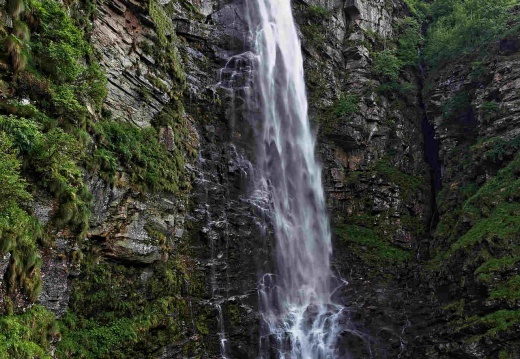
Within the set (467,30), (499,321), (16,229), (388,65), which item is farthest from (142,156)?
(467,30)

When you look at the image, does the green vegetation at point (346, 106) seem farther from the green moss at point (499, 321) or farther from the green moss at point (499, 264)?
the green moss at point (499, 321)

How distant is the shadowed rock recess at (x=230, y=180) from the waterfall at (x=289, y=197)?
0.27 meters

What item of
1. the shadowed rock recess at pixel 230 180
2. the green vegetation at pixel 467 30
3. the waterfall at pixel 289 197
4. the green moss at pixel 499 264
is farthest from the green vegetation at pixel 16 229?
the green vegetation at pixel 467 30

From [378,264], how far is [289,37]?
48.7 feet

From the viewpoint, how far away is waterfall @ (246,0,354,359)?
17078 millimetres

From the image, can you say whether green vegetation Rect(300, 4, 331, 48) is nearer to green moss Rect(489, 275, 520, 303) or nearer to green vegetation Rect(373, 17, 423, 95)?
green vegetation Rect(373, 17, 423, 95)

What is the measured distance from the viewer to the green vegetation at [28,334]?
8.28 m

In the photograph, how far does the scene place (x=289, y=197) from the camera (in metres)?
22.3

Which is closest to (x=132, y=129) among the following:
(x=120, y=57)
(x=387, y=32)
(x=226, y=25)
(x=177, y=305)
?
(x=120, y=57)

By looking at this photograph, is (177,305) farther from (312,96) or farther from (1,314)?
(312,96)

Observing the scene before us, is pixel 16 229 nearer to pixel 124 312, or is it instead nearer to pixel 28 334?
pixel 28 334

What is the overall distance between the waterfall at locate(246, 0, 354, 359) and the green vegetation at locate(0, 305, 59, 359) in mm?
8579

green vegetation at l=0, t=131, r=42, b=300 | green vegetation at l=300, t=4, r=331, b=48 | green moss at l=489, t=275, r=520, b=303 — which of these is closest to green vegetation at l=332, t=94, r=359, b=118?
green vegetation at l=300, t=4, r=331, b=48

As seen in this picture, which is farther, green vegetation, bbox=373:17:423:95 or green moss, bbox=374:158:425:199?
green vegetation, bbox=373:17:423:95
